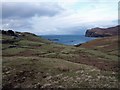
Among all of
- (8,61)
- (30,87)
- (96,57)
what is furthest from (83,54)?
(30,87)

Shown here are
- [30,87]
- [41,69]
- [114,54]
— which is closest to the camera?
[30,87]

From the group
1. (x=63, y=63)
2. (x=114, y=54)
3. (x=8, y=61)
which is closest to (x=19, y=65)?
(x=8, y=61)

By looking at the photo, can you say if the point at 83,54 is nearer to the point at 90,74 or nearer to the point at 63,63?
the point at 63,63

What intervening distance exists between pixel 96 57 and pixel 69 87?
71.1ft

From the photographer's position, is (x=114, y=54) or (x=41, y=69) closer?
(x=41, y=69)

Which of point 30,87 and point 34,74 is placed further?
point 34,74

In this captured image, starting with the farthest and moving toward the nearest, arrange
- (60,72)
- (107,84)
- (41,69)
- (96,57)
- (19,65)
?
1. (96,57)
2. (19,65)
3. (41,69)
4. (60,72)
5. (107,84)

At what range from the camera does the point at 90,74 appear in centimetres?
3509

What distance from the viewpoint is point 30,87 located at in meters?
33.8

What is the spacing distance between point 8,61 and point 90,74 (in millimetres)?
16970

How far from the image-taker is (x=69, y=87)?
103 ft

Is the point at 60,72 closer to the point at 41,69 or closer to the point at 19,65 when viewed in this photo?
the point at 41,69

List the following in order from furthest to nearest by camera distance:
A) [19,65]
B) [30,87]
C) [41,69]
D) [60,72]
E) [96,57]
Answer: [96,57], [19,65], [41,69], [60,72], [30,87]

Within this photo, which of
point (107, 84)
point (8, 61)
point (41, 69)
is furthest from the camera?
point (8, 61)
